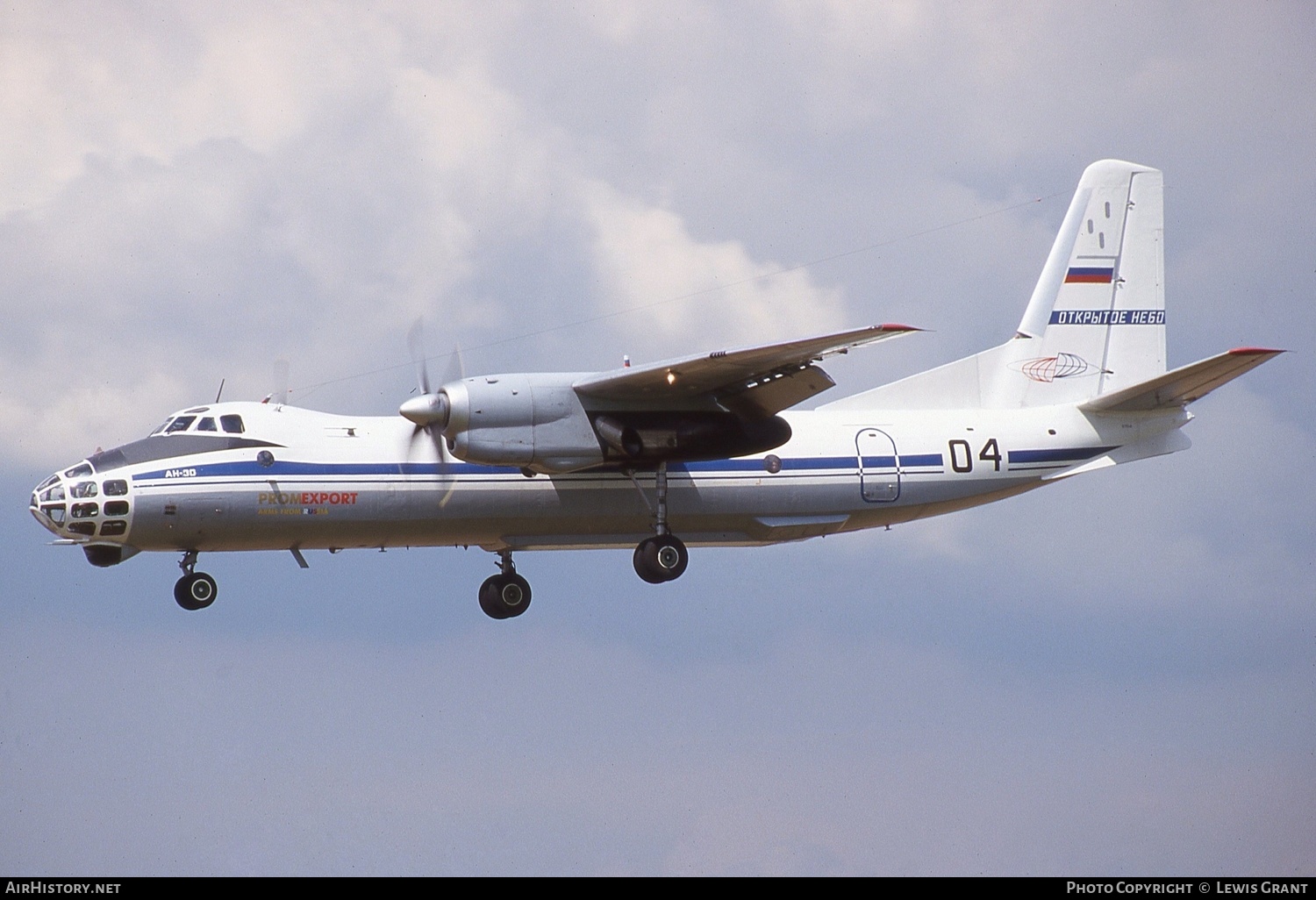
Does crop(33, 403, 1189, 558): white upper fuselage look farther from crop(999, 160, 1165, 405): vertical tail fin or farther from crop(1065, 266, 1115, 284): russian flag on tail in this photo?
crop(1065, 266, 1115, 284): russian flag on tail

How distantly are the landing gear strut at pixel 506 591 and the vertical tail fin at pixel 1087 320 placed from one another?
6.09 m

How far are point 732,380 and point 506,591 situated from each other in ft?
17.5

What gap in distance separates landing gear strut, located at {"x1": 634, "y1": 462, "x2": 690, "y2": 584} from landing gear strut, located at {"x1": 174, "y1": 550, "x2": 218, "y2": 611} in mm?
6061

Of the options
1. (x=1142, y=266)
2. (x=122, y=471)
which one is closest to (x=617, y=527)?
(x=122, y=471)

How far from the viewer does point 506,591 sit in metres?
26.2

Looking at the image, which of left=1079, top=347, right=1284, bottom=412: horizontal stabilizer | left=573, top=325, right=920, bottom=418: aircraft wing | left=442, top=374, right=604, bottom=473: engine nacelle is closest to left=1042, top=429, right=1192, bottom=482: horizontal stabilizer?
left=1079, top=347, right=1284, bottom=412: horizontal stabilizer

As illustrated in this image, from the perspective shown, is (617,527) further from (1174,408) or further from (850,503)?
(1174,408)

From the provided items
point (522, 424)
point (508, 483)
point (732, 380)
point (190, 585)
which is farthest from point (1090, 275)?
point (190, 585)

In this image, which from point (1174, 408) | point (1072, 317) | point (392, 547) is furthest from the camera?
point (1072, 317)

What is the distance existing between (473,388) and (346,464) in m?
2.32

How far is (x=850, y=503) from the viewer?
25.5 meters

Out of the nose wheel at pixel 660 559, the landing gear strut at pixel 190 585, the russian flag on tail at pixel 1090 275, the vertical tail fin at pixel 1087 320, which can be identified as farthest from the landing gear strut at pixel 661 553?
the russian flag on tail at pixel 1090 275
